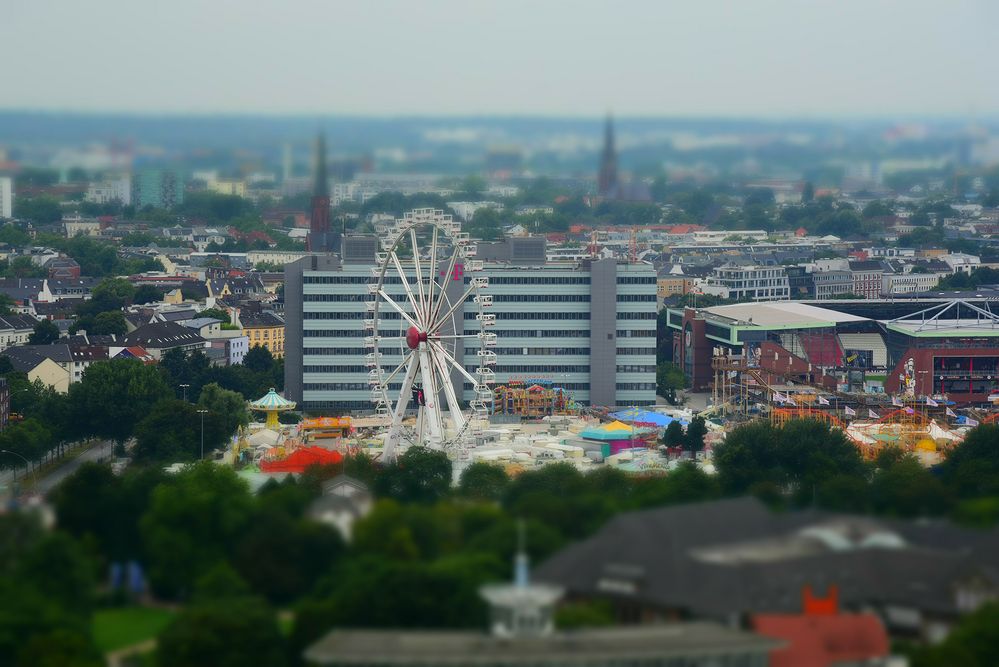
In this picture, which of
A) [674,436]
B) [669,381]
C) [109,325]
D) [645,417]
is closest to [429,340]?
[674,436]

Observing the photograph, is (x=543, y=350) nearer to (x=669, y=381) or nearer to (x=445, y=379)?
(x=669, y=381)

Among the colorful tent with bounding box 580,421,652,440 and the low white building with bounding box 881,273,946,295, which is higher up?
the low white building with bounding box 881,273,946,295

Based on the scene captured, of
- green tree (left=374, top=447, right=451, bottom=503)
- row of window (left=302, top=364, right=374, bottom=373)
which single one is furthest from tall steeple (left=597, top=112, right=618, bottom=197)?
green tree (left=374, top=447, right=451, bottom=503)

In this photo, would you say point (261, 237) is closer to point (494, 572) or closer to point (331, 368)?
point (331, 368)

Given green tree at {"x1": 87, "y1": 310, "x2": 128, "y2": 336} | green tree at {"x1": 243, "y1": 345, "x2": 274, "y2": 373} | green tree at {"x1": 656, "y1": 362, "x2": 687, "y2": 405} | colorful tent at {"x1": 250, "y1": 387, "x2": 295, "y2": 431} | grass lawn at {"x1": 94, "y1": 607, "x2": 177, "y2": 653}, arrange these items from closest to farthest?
grass lawn at {"x1": 94, "y1": 607, "x2": 177, "y2": 653}
colorful tent at {"x1": 250, "y1": 387, "x2": 295, "y2": 431}
green tree at {"x1": 656, "y1": 362, "x2": 687, "y2": 405}
green tree at {"x1": 243, "y1": 345, "x2": 274, "y2": 373}
green tree at {"x1": 87, "y1": 310, "x2": 128, "y2": 336}

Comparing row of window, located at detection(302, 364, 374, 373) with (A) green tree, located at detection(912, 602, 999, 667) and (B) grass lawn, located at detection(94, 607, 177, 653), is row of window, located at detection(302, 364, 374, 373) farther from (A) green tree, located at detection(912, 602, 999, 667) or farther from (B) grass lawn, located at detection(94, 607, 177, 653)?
(A) green tree, located at detection(912, 602, 999, 667)

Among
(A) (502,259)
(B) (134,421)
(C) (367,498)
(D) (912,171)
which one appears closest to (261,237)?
(D) (912,171)

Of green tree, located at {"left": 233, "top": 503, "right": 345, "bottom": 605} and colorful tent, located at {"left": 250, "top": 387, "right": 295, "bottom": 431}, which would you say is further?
colorful tent, located at {"left": 250, "top": 387, "right": 295, "bottom": 431}
